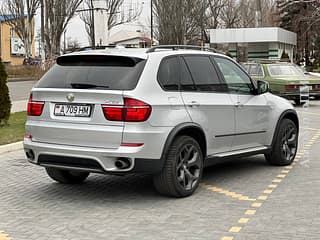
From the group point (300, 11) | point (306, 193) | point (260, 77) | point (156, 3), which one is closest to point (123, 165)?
point (306, 193)

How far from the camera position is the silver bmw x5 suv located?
20.1 feet

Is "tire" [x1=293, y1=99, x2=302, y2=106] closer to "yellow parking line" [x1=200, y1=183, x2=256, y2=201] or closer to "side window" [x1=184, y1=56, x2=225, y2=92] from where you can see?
"side window" [x1=184, y1=56, x2=225, y2=92]

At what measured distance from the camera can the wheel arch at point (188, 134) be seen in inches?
250

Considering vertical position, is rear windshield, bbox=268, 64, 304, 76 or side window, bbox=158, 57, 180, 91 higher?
side window, bbox=158, 57, 180, 91

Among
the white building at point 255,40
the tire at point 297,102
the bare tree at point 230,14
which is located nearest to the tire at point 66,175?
the tire at point 297,102

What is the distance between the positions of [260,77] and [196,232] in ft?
52.7

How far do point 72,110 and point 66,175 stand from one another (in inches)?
56.1

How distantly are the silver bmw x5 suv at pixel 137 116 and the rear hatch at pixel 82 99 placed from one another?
0.4 inches

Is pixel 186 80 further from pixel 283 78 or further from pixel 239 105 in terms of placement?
pixel 283 78

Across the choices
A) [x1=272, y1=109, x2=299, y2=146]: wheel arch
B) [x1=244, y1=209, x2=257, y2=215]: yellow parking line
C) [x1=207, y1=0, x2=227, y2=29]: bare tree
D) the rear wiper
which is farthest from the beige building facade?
[x1=244, y1=209, x2=257, y2=215]: yellow parking line

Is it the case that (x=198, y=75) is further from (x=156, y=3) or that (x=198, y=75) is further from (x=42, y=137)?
(x=156, y=3)

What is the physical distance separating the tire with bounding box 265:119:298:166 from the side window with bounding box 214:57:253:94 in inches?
38.7

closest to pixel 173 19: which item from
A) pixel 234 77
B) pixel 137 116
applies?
pixel 234 77

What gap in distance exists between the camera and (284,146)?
8719 millimetres
